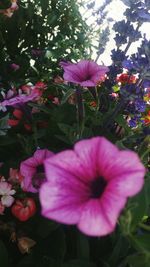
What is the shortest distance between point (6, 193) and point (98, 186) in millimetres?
362

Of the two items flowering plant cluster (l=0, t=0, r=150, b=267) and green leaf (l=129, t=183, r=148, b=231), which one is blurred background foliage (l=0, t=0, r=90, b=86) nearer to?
flowering plant cluster (l=0, t=0, r=150, b=267)

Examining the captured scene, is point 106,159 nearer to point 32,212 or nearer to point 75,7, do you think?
point 32,212

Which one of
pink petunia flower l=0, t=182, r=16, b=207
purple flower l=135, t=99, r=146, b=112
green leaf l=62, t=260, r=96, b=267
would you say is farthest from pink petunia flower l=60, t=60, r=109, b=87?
green leaf l=62, t=260, r=96, b=267

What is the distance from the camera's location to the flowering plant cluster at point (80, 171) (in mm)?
505

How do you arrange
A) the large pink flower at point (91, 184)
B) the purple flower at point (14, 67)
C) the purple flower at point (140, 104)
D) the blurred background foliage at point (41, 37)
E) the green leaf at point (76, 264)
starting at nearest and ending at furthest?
1. the large pink flower at point (91, 184)
2. the green leaf at point (76, 264)
3. the purple flower at point (140, 104)
4. the purple flower at point (14, 67)
5. the blurred background foliage at point (41, 37)

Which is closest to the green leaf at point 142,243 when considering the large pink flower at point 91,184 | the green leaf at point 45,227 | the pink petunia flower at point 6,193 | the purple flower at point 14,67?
the large pink flower at point 91,184

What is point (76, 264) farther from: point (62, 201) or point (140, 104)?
point (140, 104)

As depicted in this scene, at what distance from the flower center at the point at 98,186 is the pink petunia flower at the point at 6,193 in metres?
0.35

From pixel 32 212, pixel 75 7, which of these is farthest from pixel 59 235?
pixel 75 7

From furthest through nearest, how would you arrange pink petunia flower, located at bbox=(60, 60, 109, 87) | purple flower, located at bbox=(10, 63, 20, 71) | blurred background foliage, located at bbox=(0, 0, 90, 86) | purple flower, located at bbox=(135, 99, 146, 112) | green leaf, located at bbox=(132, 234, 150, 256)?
blurred background foliage, located at bbox=(0, 0, 90, 86) < purple flower, located at bbox=(10, 63, 20, 71) < purple flower, located at bbox=(135, 99, 146, 112) < pink petunia flower, located at bbox=(60, 60, 109, 87) < green leaf, located at bbox=(132, 234, 150, 256)

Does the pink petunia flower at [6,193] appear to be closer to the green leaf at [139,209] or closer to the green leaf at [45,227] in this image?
the green leaf at [45,227]

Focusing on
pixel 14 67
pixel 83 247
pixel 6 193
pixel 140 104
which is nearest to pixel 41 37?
pixel 14 67

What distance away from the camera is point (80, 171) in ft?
1.76

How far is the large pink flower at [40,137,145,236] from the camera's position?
1.58 feet
